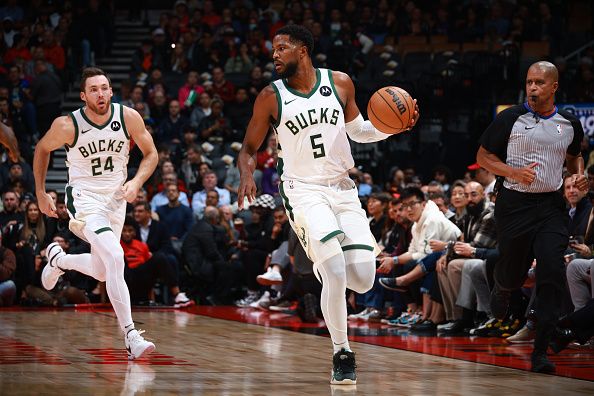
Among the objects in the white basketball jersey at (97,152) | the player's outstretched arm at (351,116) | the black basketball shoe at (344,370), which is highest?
the player's outstretched arm at (351,116)

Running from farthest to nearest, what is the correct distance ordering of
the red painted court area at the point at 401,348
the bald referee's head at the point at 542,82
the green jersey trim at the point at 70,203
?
1. the green jersey trim at the point at 70,203
2. the red painted court area at the point at 401,348
3. the bald referee's head at the point at 542,82

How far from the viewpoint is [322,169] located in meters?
6.18

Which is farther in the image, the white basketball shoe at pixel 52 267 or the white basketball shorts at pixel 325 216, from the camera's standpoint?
the white basketball shoe at pixel 52 267

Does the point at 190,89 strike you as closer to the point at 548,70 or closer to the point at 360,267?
the point at 548,70

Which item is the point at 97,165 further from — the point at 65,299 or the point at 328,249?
the point at 65,299

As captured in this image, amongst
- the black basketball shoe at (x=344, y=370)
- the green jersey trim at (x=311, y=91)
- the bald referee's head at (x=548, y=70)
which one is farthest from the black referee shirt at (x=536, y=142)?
the black basketball shoe at (x=344, y=370)

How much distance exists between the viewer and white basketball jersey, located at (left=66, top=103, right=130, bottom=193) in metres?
7.57

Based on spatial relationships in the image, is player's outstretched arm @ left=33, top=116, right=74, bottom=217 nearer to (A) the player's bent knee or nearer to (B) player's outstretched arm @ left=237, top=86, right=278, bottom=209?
(B) player's outstretched arm @ left=237, top=86, right=278, bottom=209

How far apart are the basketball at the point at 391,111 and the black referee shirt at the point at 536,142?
3.44 feet

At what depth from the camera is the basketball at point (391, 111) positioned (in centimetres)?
619

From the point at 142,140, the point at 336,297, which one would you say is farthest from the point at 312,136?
the point at 142,140

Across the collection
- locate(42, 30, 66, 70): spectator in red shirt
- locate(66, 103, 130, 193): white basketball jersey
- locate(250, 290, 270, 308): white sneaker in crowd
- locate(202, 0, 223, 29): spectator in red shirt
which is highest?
locate(202, 0, 223, 29): spectator in red shirt

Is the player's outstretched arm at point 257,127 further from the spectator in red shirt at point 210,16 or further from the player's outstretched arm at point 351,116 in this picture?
the spectator in red shirt at point 210,16

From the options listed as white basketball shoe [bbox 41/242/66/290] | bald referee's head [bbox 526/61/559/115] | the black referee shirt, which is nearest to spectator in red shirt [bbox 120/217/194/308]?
white basketball shoe [bbox 41/242/66/290]
